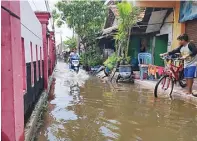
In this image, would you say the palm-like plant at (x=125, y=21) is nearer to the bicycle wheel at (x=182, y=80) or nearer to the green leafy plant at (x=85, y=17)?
the bicycle wheel at (x=182, y=80)

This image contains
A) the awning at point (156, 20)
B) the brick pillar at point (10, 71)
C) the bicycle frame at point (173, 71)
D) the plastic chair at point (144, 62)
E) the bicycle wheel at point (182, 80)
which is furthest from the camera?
the awning at point (156, 20)

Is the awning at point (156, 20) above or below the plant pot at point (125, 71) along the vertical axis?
above

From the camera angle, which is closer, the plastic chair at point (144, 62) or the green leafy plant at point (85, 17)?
the plastic chair at point (144, 62)

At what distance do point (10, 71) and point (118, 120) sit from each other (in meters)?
2.94

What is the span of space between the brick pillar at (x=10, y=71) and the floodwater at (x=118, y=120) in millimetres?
1378

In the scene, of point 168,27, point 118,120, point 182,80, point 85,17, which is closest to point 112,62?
point 168,27

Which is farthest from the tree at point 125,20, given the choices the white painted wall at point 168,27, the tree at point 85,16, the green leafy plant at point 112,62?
the tree at point 85,16

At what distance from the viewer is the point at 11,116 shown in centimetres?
283

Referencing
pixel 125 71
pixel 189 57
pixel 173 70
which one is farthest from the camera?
pixel 125 71

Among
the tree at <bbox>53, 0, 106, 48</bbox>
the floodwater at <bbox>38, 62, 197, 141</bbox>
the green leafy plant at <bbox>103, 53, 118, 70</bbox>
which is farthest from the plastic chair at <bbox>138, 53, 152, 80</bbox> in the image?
the tree at <bbox>53, 0, 106, 48</bbox>

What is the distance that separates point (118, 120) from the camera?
206 inches

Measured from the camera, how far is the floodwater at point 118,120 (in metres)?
4.30

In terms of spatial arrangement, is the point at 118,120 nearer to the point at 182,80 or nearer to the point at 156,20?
the point at 182,80

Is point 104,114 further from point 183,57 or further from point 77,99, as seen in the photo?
point 183,57
